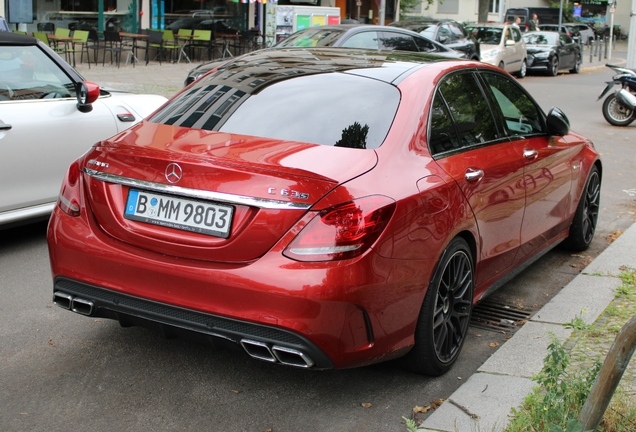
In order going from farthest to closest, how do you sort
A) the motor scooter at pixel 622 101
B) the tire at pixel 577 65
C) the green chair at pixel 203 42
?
the tire at pixel 577 65 < the green chair at pixel 203 42 < the motor scooter at pixel 622 101

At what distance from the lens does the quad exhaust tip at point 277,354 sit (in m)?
3.46

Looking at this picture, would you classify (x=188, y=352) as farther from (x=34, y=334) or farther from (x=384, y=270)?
(x=384, y=270)

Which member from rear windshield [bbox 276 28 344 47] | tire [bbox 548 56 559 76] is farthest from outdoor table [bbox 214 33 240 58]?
rear windshield [bbox 276 28 344 47]

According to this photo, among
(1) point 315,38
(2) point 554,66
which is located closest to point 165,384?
(1) point 315,38

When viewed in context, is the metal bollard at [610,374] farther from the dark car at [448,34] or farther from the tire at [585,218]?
the dark car at [448,34]

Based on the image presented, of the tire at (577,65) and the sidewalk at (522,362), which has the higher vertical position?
the tire at (577,65)

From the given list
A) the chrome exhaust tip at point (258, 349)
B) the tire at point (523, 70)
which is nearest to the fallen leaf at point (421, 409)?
the chrome exhaust tip at point (258, 349)

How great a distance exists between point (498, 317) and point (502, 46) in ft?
66.3

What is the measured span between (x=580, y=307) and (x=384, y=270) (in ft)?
6.81

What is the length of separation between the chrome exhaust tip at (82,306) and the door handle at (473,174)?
198 cm

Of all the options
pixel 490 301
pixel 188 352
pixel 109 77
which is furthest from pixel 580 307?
pixel 109 77

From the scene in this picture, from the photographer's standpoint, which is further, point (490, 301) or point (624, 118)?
point (624, 118)

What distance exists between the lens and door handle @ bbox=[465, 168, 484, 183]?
4316 mm

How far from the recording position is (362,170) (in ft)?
12.1
